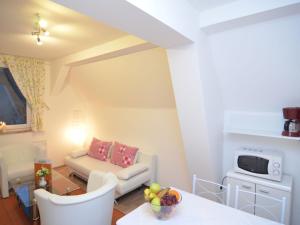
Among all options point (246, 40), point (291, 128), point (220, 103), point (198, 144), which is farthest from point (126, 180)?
point (246, 40)

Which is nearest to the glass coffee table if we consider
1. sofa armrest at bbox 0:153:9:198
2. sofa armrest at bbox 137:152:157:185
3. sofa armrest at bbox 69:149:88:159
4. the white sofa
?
sofa armrest at bbox 0:153:9:198

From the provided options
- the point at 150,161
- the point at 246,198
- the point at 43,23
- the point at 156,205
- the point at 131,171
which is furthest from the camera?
the point at 150,161

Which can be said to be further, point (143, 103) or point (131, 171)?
point (143, 103)

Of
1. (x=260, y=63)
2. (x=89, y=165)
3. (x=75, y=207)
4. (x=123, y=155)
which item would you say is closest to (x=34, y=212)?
(x=75, y=207)

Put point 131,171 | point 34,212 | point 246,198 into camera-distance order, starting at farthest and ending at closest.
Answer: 1. point 131,171
2. point 34,212
3. point 246,198

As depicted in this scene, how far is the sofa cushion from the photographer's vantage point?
3.41 m

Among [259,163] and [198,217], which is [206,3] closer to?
[198,217]

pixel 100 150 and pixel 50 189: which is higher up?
pixel 100 150

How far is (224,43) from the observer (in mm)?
1889

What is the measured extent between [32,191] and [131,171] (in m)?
1.41

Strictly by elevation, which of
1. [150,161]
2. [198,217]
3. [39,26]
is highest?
[39,26]

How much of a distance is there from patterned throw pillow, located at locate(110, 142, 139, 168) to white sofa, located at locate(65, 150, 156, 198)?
9 centimetres

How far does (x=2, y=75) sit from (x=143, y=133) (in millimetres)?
2924

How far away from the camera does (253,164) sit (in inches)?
86.9
